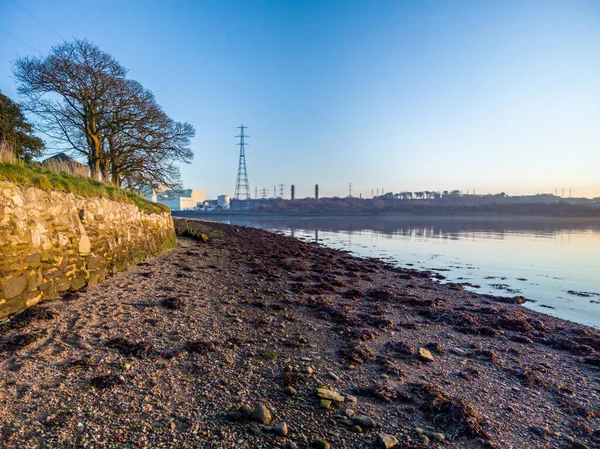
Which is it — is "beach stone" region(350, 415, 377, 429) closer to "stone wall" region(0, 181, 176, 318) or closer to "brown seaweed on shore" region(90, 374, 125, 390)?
"brown seaweed on shore" region(90, 374, 125, 390)

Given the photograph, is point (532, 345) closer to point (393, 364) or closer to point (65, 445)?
point (393, 364)

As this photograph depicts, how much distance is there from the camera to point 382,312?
6.84 metres

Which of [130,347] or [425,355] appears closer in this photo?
[130,347]

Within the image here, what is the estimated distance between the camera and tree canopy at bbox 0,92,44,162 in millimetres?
14117

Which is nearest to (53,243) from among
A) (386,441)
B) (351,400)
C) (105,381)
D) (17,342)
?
(17,342)

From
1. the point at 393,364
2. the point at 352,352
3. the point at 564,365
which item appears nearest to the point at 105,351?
the point at 352,352

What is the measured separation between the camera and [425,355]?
4664mm

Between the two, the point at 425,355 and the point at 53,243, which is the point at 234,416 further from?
the point at 53,243

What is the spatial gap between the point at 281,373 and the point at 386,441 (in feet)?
4.70

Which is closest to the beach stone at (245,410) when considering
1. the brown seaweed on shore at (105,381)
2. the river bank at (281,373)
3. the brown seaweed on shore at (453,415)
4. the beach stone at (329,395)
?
the river bank at (281,373)

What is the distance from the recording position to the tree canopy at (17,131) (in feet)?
46.3

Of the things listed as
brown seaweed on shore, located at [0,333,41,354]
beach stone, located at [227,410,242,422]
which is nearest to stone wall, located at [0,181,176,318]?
brown seaweed on shore, located at [0,333,41,354]

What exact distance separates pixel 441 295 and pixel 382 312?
328cm

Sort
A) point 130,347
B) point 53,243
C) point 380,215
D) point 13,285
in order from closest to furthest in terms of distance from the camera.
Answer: point 130,347, point 13,285, point 53,243, point 380,215
